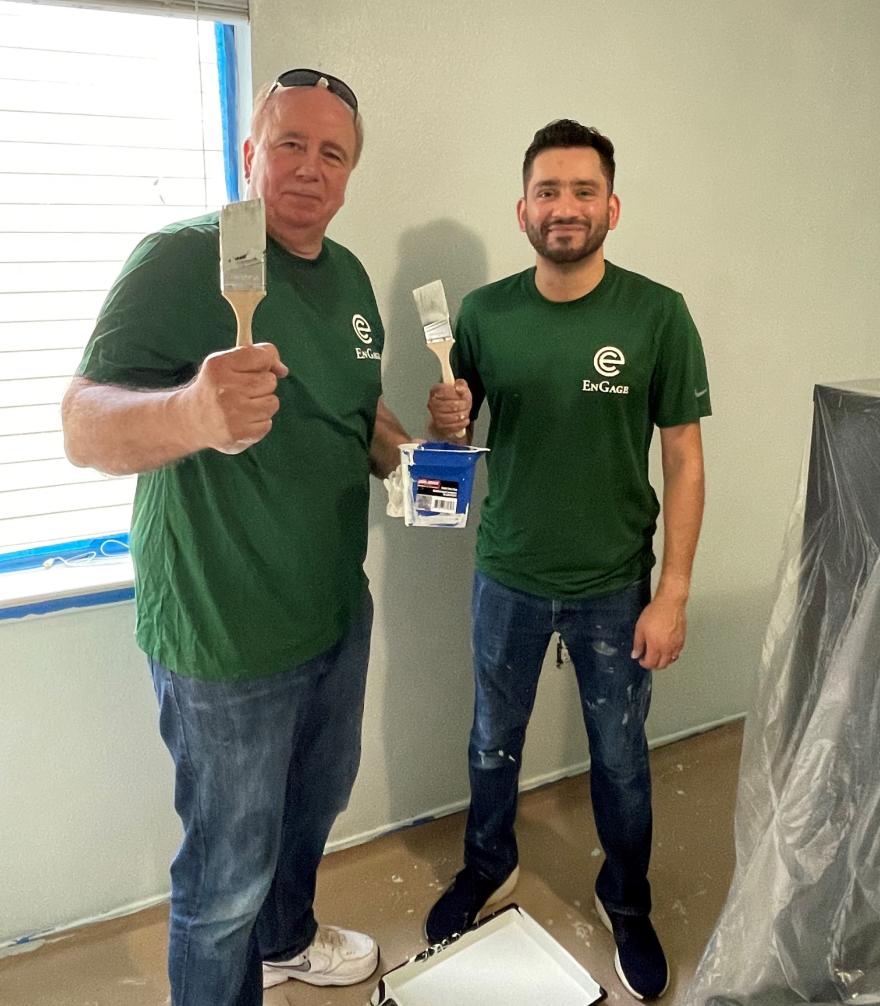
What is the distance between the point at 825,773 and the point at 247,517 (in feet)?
2.49

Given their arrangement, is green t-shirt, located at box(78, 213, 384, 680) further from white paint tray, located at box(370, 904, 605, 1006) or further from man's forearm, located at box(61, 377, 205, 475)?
white paint tray, located at box(370, 904, 605, 1006)

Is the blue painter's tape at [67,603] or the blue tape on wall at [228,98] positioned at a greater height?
the blue tape on wall at [228,98]

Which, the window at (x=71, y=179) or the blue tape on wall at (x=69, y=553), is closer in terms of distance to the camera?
the window at (x=71, y=179)

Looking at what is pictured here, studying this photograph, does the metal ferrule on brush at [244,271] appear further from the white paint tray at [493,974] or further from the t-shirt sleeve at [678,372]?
the white paint tray at [493,974]

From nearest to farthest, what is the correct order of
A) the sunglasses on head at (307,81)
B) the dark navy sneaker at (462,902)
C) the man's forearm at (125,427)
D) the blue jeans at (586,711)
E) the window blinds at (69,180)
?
1. the man's forearm at (125,427)
2. the sunglasses on head at (307,81)
3. the window blinds at (69,180)
4. the blue jeans at (586,711)
5. the dark navy sneaker at (462,902)

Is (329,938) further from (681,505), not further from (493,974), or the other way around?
(681,505)

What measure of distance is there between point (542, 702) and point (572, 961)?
0.60 metres

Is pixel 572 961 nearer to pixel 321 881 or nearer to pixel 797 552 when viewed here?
pixel 321 881

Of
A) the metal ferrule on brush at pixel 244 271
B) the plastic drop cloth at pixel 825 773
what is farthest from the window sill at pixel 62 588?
the plastic drop cloth at pixel 825 773

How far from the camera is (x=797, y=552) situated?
103cm

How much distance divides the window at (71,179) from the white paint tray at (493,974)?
1.01 meters

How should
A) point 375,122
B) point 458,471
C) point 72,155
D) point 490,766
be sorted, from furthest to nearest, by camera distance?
point 490,766
point 375,122
point 72,155
point 458,471

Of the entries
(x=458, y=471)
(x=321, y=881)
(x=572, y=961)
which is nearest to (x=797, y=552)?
(x=458, y=471)

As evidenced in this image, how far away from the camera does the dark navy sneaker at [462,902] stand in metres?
1.53
